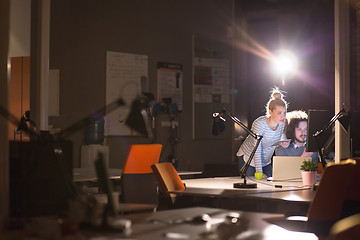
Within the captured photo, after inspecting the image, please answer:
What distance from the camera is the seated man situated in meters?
5.42

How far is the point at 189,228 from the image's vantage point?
2371mm

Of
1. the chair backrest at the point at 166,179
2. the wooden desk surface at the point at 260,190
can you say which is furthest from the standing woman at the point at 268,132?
the chair backrest at the point at 166,179

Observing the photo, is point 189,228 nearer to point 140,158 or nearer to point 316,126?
point 140,158

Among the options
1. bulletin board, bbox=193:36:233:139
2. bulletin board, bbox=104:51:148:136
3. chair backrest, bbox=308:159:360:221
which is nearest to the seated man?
A: chair backrest, bbox=308:159:360:221

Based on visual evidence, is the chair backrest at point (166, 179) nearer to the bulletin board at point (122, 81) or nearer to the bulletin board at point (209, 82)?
the bulletin board at point (122, 81)

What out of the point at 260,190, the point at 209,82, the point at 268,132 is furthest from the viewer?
the point at 209,82

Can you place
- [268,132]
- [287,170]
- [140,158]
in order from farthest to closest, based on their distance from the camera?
[268,132]
[287,170]
[140,158]

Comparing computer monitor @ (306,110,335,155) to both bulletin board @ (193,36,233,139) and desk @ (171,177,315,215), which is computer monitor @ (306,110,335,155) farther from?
bulletin board @ (193,36,233,139)

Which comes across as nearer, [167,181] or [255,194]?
[255,194]

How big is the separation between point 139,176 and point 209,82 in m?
5.20

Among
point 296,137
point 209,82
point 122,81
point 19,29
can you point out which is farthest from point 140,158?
point 209,82

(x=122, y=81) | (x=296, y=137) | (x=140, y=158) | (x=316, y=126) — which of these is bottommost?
(x=140, y=158)

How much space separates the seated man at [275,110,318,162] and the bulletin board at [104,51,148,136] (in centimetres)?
307

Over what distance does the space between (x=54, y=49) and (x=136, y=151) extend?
3.57 metres
